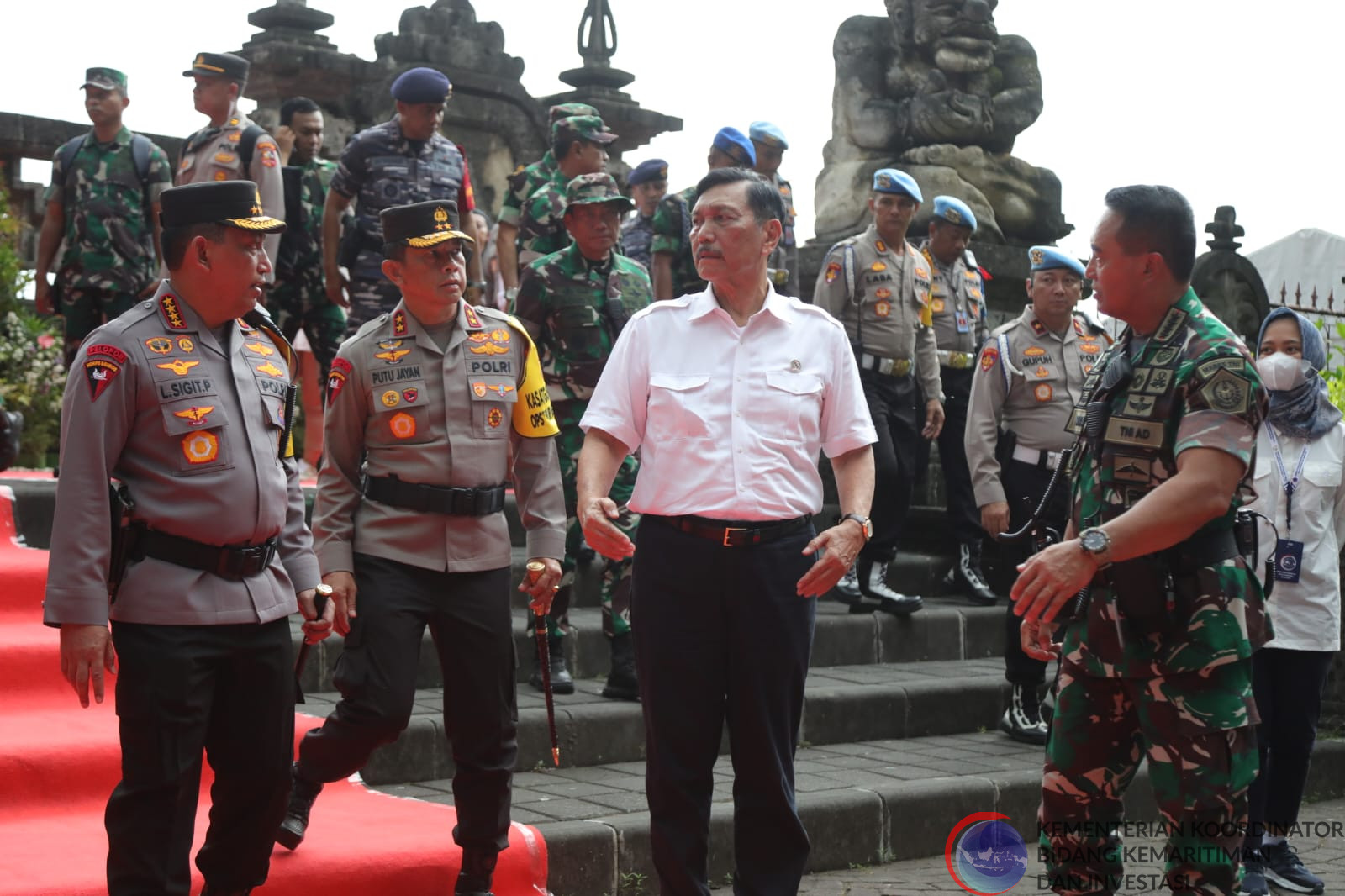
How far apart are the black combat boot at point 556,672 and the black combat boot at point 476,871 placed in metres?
1.96

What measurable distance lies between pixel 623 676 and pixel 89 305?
11.9 feet

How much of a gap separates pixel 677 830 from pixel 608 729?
2.23m

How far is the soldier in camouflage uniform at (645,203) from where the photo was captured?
382 inches

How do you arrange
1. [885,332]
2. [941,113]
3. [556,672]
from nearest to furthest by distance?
[556,672] < [885,332] < [941,113]

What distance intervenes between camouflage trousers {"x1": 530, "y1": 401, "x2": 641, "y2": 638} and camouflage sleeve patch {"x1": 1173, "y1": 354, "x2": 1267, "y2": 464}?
11.3 ft

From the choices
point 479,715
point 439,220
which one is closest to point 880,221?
point 439,220

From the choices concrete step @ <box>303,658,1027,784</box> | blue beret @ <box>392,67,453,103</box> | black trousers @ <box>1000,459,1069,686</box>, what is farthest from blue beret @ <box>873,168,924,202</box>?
concrete step @ <box>303,658,1027,784</box>

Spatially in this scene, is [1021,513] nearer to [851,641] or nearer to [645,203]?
[851,641]

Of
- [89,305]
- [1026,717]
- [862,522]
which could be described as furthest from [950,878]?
[89,305]

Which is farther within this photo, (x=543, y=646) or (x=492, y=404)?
(x=543, y=646)

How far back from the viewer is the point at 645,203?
9.72m

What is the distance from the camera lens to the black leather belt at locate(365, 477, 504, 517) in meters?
4.89

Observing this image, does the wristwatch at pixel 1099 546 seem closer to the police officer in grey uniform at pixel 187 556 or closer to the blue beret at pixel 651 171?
the police officer in grey uniform at pixel 187 556

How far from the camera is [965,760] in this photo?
23.7ft
